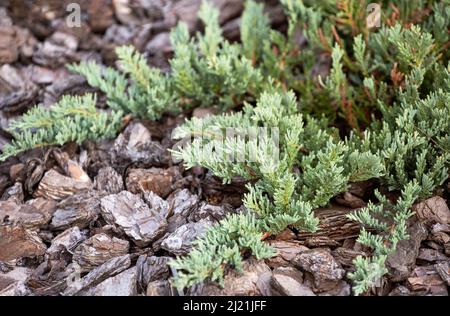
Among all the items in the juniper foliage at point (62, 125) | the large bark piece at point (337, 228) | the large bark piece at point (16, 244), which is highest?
the juniper foliage at point (62, 125)

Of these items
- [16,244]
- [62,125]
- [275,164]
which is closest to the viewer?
[275,164]

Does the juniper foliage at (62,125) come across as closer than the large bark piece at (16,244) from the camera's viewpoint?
No

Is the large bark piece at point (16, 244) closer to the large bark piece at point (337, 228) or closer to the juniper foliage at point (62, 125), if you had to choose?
the juniper foliage at point (62, 125)

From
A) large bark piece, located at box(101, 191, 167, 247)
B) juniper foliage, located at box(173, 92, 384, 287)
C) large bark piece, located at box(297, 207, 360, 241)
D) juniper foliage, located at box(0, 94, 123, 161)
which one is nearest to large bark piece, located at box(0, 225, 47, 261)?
large bark piece, located at box(101, 191, 167, 247)

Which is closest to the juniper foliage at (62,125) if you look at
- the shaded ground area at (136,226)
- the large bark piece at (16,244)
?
the shaded ground area at (136,226)

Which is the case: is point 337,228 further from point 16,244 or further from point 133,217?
point 16,244

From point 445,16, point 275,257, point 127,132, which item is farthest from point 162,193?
point 445,16

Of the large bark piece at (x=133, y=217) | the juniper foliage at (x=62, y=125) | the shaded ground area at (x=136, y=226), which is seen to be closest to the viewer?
the shaded ground area at (x=136, y=226)

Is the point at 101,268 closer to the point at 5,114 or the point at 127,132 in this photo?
the point at 127,132

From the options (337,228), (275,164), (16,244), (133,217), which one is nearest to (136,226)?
(133,217)
